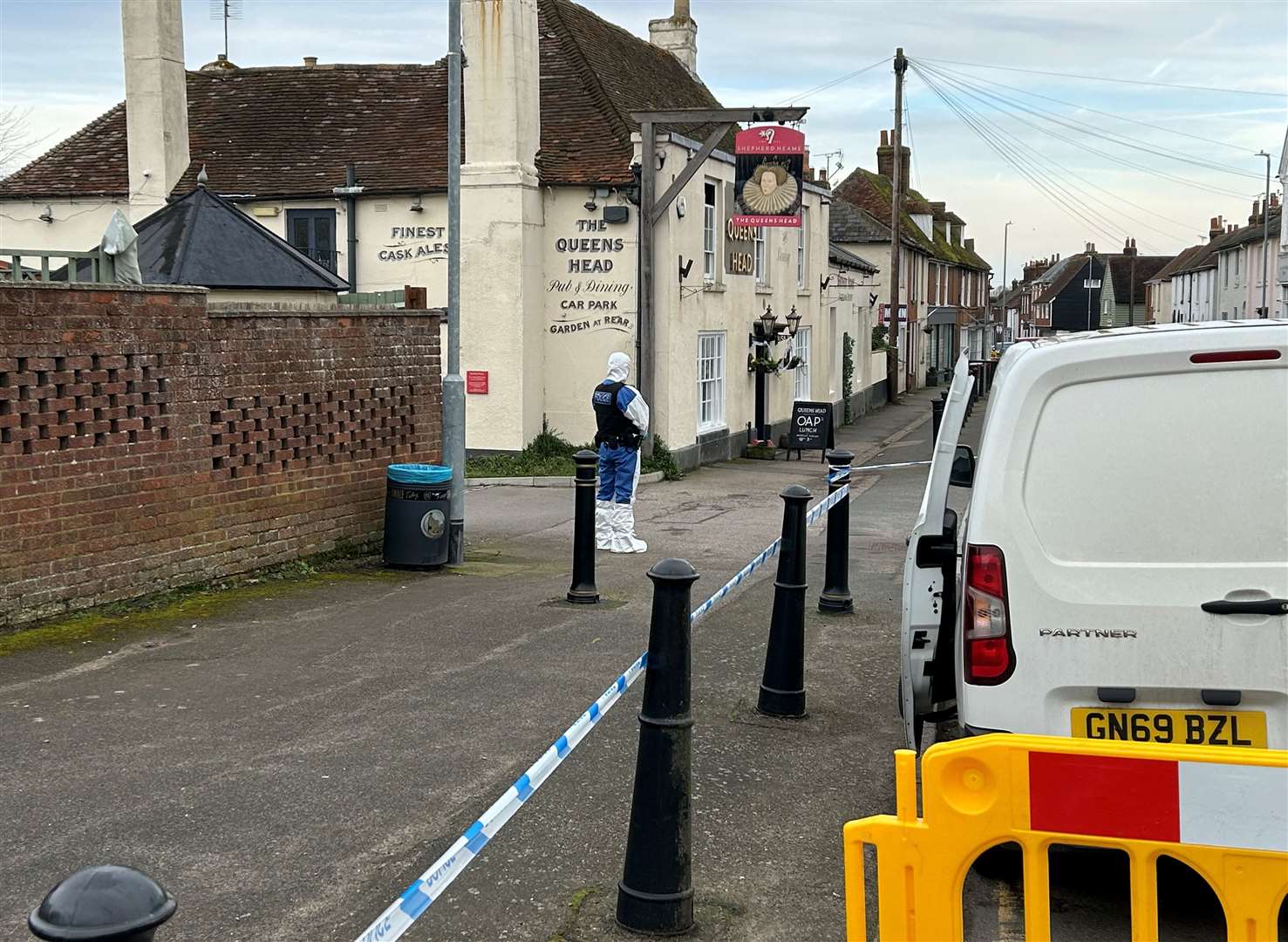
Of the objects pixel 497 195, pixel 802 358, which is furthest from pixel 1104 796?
pixel 802 358

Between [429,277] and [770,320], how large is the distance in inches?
275

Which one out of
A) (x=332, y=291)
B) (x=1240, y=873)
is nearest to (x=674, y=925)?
(x=1240, y=873)

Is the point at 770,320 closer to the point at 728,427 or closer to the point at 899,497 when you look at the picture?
the point at 728,427

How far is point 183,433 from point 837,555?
489 centimetres

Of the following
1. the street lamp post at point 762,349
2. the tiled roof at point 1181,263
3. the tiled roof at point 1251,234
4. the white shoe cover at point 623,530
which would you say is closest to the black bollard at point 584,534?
the white shoe cover at point 623,530

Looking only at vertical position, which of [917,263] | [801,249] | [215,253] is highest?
[917,263]

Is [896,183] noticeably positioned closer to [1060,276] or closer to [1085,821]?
[1085,821]

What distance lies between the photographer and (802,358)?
1167 inches

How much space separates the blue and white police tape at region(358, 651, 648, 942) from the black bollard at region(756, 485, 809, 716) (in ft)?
7.92

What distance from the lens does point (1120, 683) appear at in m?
4.42

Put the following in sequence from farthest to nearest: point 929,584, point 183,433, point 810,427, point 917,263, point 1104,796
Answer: point 917,263 → point 810,427 → point 183,433 → point 929,584 → point 1104,796

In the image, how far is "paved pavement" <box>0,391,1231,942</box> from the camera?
4664 mm

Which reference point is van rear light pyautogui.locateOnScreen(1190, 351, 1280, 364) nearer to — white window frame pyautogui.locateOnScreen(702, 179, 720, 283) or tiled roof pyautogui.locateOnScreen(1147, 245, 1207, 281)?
white window frame pyautogui.locateOnScreen(702, 179, 720, 283)

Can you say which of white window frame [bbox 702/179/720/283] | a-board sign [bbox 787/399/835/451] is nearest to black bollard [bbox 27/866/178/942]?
white window frame [bbox 702/179/720/283]
